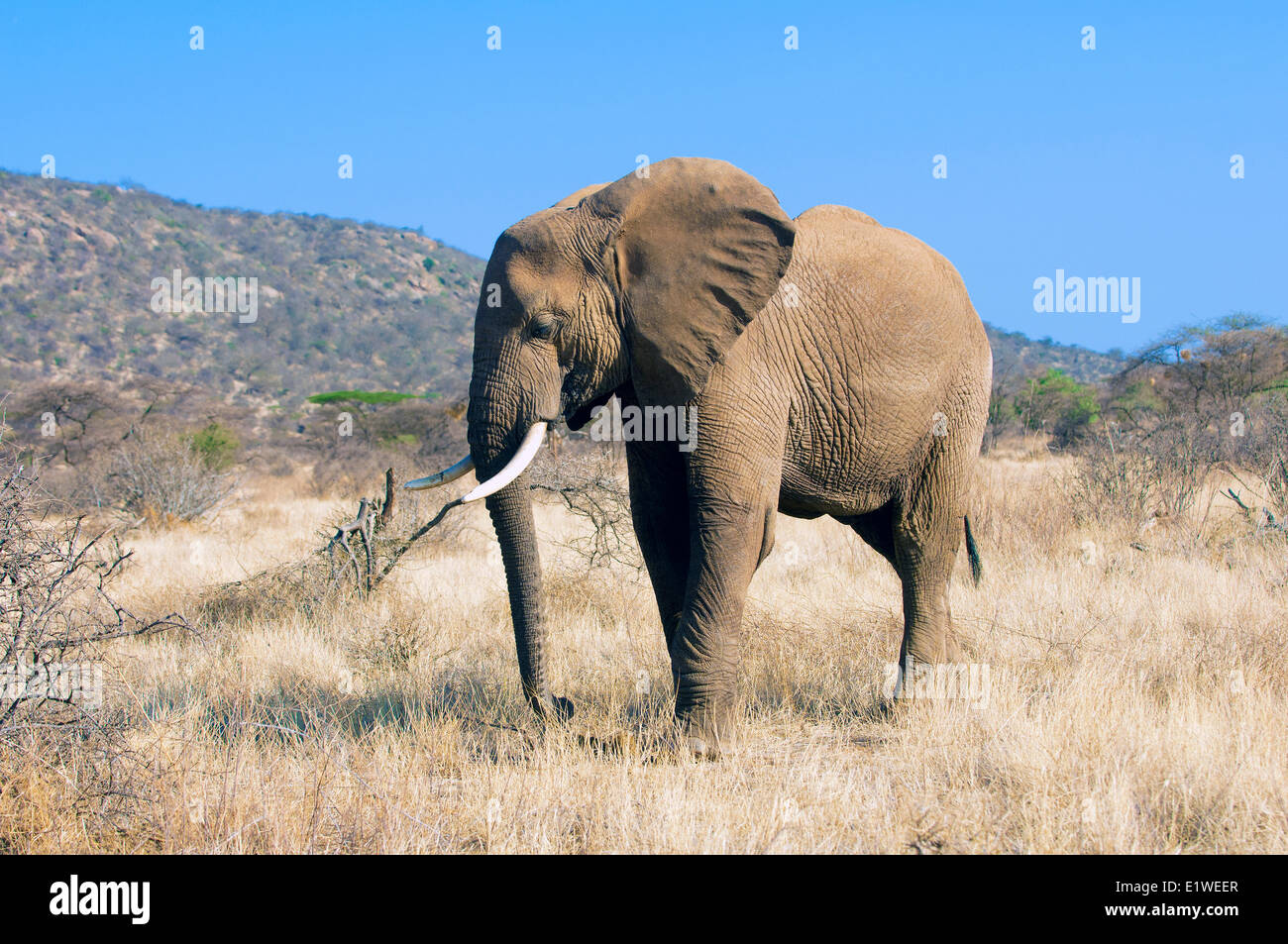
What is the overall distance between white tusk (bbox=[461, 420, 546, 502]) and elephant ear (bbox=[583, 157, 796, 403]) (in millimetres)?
570

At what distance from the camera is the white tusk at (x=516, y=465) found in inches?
181

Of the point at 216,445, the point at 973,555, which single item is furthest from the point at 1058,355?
the point at 973,555

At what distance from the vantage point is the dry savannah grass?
3959mm

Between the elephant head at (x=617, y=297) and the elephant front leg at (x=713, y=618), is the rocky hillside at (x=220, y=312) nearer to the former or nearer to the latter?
the elephant head at (x=617, y=297)

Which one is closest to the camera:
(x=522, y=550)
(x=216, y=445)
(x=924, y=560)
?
(x=522, y=550)

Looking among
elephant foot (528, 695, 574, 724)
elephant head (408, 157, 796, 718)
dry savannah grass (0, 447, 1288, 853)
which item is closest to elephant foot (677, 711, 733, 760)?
dry savannah grass (0, 447, 1288, 853)

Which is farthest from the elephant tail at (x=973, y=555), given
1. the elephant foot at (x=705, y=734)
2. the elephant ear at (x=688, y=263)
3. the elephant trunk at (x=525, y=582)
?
the elephant trunk at (x=525, y=582)

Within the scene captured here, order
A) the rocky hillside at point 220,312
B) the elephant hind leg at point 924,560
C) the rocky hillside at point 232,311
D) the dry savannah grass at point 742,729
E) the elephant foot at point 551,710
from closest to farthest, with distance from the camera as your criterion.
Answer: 1. the dry savannah grass at point 742,729
2. the elephant foot at point 551,710
3. the elephant hind leg at point 924,560
4. the rocky hillside at point 232,311
5. the rocky hillside at point 220,312

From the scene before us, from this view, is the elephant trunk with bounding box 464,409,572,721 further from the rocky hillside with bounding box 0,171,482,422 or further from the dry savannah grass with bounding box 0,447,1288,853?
the rocky hillside with bounding box 0,171,482,422

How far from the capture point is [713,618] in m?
4.93

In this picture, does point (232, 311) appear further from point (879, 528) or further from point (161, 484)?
point (879, 528)

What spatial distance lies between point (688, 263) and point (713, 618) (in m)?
1.73

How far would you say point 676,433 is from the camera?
493 centimetres

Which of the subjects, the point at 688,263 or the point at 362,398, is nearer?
the point at 688,263
